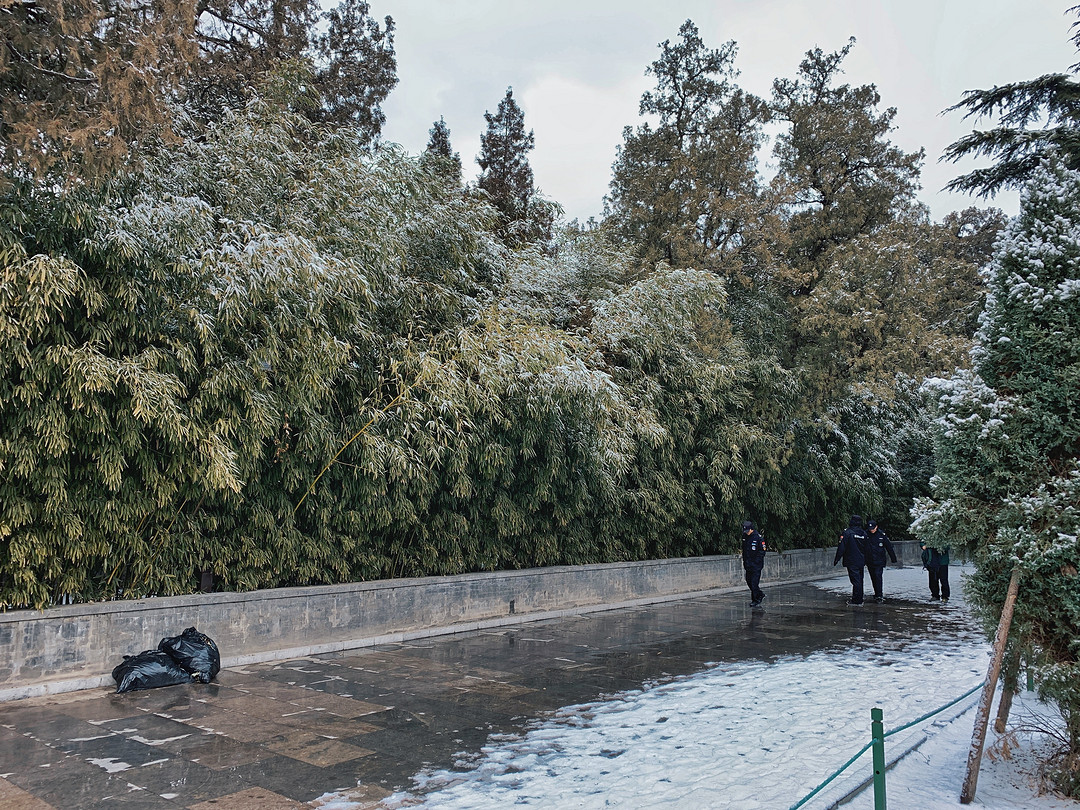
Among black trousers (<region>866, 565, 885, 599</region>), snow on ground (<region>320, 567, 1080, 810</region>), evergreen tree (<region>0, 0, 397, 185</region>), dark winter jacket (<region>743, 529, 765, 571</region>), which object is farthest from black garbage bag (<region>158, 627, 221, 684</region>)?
black trousers (<region>866, 565, 885, 599</region>)

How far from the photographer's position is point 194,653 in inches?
284

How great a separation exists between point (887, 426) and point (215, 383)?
1869cm

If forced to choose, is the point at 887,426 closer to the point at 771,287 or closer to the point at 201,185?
the point at 771,287

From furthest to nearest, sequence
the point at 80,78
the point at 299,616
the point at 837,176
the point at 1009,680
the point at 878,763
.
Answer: the point at 837,176 → the point at 299,616 → the point at 80,78 → the point at 1009,680 → the point at 878,763

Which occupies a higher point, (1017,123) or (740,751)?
(1017,123)

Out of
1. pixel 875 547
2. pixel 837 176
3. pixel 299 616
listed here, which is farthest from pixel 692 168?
pixel 299 616

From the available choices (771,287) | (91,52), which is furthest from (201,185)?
(771,287)

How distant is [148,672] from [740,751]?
513cm

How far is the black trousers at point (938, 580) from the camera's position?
14094 millimetres

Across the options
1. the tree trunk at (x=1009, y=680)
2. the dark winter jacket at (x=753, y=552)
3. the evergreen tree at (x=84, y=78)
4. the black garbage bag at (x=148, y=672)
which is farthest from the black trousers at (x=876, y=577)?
the evergreen tree at (x=84, y=78)

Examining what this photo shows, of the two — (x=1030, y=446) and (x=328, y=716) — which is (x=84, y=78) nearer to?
(x=328, y=716)

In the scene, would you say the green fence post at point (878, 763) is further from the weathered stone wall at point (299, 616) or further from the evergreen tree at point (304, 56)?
the evergreen tree at point (304, 56)

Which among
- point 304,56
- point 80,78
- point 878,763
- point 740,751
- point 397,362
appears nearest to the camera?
point 878,763

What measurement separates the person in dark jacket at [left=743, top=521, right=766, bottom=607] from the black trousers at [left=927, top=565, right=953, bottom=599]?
331 centimetres
